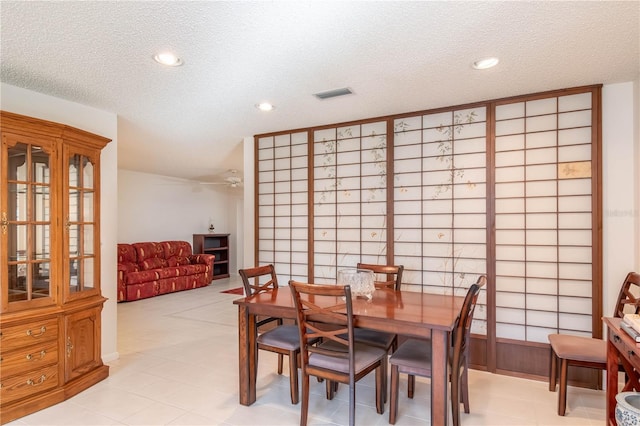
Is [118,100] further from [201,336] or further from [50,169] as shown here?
[201,336]

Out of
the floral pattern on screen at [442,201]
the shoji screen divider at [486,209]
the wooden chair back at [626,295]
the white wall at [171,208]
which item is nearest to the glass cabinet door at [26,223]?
the shoji screen divider at [486,209]

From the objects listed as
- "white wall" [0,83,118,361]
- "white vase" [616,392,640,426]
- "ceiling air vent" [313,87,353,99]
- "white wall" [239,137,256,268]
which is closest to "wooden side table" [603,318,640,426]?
"white vase" [616,392,640,426]

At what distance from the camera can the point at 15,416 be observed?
2.33 metres

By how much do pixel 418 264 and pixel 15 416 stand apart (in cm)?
330

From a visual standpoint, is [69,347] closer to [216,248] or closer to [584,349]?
[584,349]

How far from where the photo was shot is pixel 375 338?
8.46 ft

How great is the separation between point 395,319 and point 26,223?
8.50ft

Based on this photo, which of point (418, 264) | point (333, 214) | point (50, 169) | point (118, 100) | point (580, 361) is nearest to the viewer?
point (580, 361)

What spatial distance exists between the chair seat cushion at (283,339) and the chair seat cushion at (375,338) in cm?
44

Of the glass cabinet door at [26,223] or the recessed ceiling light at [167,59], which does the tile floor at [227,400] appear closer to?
the glass cabinet door at [26,223]

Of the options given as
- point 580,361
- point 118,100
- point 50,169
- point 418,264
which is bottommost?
point 580,361

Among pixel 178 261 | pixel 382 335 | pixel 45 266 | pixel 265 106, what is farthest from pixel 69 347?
pixel 178 261

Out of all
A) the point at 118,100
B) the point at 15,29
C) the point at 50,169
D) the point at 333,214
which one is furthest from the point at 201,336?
the point at 15,29

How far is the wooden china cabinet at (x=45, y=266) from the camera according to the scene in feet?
7.70
